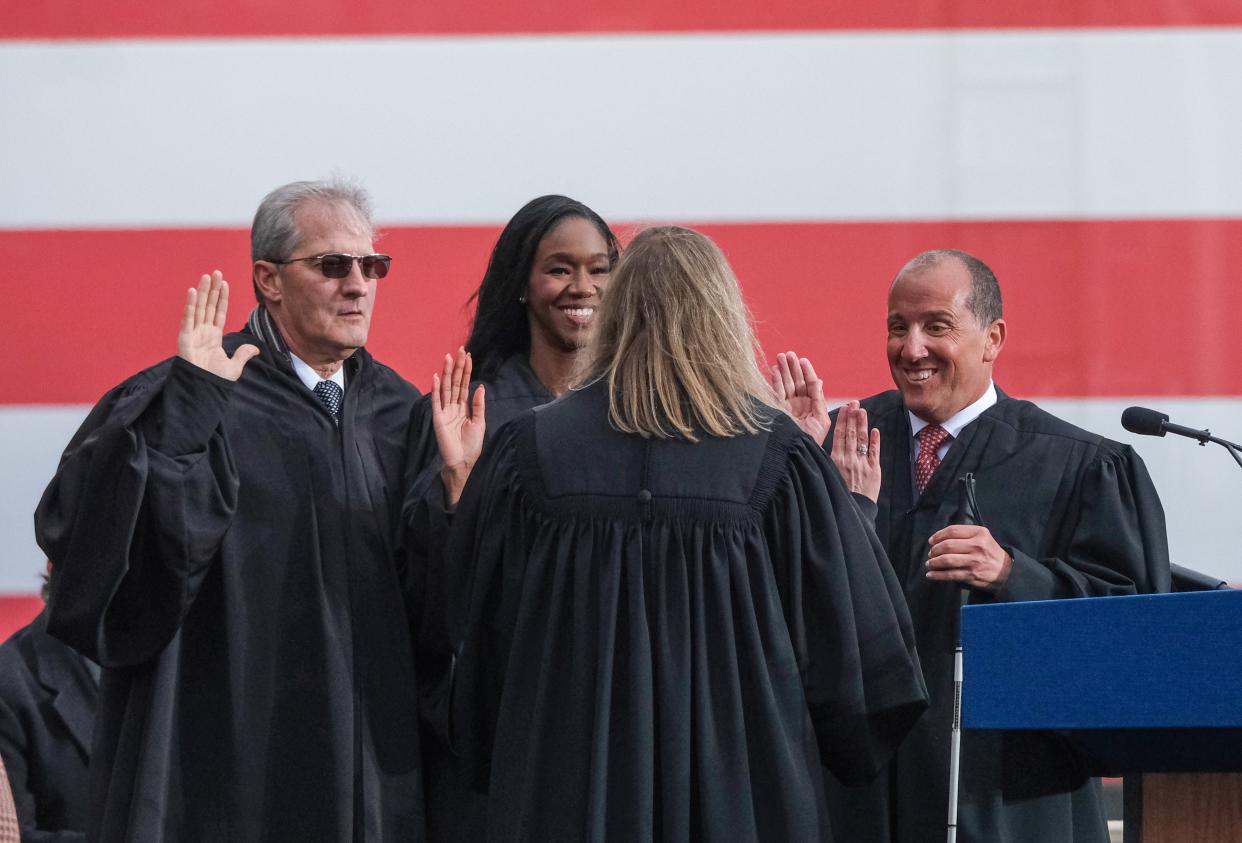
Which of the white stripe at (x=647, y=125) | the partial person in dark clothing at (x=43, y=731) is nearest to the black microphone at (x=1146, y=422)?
the white stripe at (x=647, y=125)

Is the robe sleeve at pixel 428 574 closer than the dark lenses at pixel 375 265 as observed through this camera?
Yes

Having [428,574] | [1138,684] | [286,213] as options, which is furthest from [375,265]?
[1138,684]

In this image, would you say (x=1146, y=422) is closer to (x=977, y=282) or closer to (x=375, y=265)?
(x=977, y=282)

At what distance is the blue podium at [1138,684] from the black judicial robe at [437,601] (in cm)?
100

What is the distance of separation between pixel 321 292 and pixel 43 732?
1039 millimetres

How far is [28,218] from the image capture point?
326cm

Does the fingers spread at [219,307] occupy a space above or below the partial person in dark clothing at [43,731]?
above

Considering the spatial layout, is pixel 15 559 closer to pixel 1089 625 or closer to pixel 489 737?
pixel 489 737

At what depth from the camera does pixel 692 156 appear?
327cm

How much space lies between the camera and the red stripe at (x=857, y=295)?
3223 millimetres

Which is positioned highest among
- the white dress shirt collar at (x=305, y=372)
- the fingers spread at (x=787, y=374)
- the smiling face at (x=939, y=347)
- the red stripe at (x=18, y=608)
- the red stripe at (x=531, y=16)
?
the red stripe at (x=531, y=16)

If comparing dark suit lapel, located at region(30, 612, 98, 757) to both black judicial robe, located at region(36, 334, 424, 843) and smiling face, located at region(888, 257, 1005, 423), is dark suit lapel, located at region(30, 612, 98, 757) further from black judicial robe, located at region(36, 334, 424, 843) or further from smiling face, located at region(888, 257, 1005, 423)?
smiling face, located at region(888, 257, 1005, 423)

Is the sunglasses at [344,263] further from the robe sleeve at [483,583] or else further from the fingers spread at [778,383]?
the fingers spread at [778,383]

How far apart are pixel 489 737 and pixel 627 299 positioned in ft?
2.37
